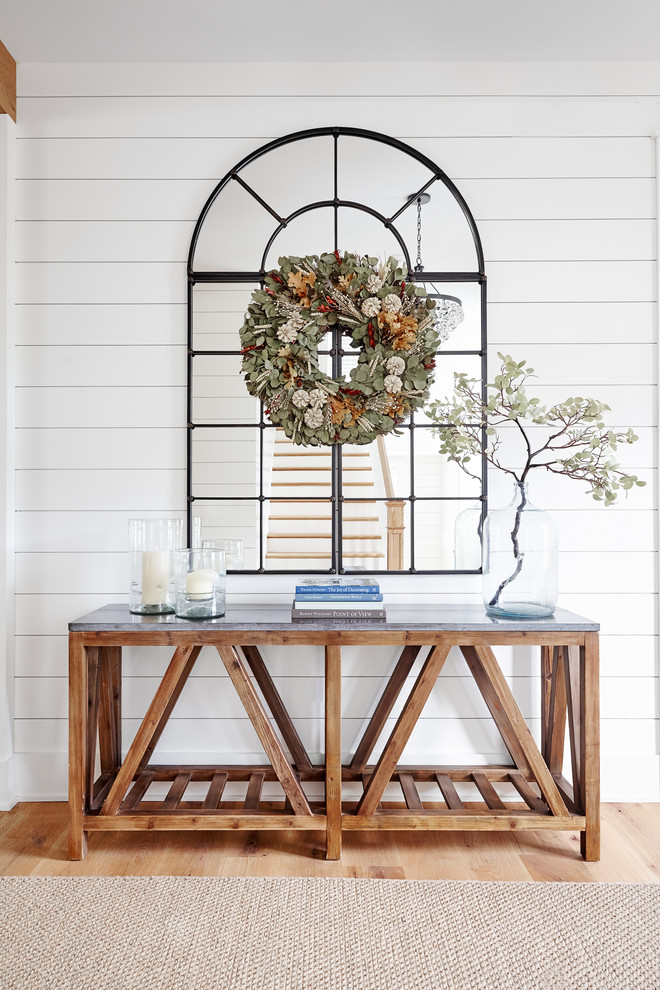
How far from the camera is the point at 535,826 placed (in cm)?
201

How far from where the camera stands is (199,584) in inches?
81.6

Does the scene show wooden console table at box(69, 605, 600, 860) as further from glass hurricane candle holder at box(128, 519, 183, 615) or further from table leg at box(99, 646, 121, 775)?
table leg at box(99, 646, 121, 775)

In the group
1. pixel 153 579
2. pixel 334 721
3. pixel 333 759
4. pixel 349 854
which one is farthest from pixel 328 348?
pixel 349 854

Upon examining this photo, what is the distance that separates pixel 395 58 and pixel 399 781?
2531mm

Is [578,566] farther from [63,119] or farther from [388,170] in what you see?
[63,119]

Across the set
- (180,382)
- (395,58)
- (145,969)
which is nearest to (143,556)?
(180,382)

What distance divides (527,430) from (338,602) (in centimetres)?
97

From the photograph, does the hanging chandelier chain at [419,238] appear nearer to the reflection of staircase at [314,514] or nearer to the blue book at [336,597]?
the reflection of staircase at [314,514]

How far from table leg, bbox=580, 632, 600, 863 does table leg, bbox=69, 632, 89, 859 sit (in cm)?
148

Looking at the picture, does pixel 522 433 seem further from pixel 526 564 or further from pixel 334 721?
Result: pixel 334 721

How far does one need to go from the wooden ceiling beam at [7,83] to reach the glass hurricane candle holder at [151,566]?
1542 millimetres

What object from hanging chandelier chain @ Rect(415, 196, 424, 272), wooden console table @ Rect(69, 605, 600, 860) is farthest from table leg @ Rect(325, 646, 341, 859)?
hanging chandelier chain @ Rect(415, 196, 424, 272)

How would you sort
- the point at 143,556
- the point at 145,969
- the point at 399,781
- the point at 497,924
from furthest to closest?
the point at 399,781 → the point at 143,556 → the point at 497,924 → the point at 145,969

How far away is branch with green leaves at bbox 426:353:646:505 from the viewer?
2.10 meters
